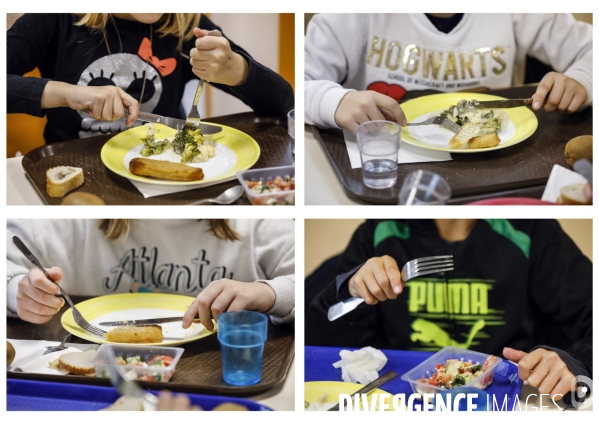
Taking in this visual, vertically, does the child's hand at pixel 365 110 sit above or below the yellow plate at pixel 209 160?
above

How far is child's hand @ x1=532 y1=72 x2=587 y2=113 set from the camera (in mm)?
1327

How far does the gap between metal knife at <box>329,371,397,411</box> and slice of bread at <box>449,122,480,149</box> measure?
1.55ft

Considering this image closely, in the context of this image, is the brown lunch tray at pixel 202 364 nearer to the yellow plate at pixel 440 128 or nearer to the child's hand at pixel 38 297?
the child's hand at pixel 38 297

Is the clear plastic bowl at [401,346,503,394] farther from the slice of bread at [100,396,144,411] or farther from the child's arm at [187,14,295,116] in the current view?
the child's arm at [187,14,295,116]

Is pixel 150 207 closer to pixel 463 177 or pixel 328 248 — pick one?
pixel 328 248

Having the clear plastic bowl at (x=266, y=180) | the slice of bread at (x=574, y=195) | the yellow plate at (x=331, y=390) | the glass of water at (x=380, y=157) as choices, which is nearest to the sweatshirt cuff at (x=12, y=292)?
the clear plastic bowl at (x=266, y=180)

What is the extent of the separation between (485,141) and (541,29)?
20.2 inches

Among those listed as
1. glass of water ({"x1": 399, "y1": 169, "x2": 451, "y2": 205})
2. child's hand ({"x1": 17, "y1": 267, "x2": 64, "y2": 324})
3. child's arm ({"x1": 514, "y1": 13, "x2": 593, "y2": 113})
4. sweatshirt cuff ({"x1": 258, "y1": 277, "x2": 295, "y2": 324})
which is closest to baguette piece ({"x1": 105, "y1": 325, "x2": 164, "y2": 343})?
child's hand ({"x1": 17, "y1": 267, "x2": 64, "y2": 324})

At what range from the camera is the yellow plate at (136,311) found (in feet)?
4.14

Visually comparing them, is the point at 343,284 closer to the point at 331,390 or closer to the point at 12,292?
the point at 331,390

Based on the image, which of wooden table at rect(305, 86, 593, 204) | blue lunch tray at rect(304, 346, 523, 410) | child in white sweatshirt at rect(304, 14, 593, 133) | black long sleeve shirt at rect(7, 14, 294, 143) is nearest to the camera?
wooden table at rect(305, 86, 593, 204)

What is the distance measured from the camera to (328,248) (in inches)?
55.1

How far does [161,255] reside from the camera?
1423mm

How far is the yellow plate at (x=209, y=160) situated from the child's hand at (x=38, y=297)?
0.26m
